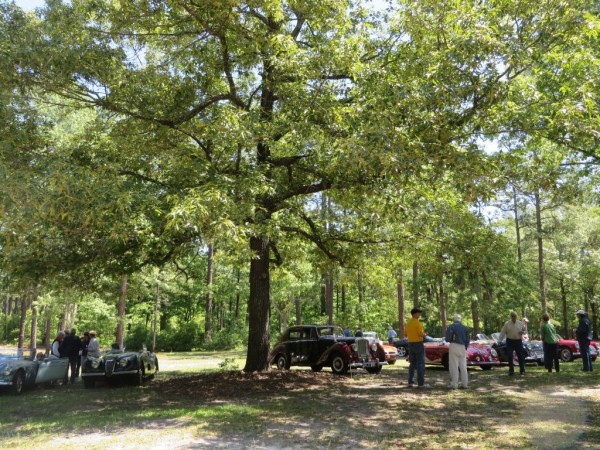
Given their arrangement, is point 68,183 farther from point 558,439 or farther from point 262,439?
point 558,439

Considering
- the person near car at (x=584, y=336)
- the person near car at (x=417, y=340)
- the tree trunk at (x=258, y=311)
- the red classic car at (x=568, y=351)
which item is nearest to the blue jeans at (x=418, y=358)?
the person near car at (x=417, y=340)

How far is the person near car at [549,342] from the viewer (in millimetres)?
13305

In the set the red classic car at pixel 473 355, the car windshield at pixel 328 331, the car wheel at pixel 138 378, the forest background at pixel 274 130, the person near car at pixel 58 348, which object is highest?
the forest background at pixel 274 130

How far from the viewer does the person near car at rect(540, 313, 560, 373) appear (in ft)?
43.7

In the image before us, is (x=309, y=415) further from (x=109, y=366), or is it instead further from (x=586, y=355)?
(x=586, y=355)

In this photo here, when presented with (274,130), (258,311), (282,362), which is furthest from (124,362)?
(274,130)

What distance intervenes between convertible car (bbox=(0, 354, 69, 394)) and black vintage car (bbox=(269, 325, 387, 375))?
5999mm

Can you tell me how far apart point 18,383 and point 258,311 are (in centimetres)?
605

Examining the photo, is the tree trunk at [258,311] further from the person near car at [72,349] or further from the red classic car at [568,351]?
the red classic car at [568,351]

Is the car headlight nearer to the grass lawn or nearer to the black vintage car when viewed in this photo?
the grass lawn

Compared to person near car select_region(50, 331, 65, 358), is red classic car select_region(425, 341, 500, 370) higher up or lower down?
lower down

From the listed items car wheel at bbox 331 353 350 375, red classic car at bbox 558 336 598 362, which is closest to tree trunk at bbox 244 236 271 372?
car wheel at bbox 331 353 350 375

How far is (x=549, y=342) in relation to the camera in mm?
13469

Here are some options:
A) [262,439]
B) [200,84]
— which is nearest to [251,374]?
[262,439]
